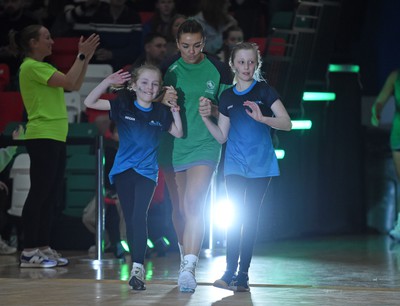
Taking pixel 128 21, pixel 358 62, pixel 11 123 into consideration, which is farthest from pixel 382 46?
pixel 11 123

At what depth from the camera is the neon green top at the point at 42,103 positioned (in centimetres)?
820

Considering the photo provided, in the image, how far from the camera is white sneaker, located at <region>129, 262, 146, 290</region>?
260 inches

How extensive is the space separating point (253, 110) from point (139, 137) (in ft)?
2.31

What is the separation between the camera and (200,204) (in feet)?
22.4

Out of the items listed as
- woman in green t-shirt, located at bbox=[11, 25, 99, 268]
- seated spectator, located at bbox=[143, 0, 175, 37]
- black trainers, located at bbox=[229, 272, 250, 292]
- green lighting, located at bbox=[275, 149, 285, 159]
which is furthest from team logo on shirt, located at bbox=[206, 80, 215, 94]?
seated spectator, located at bbox=[143, 0, 175, 37]

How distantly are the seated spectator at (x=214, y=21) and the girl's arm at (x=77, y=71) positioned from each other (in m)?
3.37

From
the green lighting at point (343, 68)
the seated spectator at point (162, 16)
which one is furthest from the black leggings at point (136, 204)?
A: the seated spectator at point (162, 16)

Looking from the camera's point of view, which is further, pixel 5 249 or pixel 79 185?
pixel 79 185

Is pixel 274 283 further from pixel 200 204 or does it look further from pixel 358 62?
pixel 358 62

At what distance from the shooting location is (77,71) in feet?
26.5

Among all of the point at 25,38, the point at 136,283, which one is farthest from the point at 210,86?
the point at 25,38

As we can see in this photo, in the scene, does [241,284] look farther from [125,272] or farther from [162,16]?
[162,16]

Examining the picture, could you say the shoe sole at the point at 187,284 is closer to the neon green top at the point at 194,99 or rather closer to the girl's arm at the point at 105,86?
the neon green top at the point at 194,99

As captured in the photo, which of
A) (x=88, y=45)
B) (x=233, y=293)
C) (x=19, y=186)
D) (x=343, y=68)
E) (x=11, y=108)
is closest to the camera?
(x=233, y=293)
